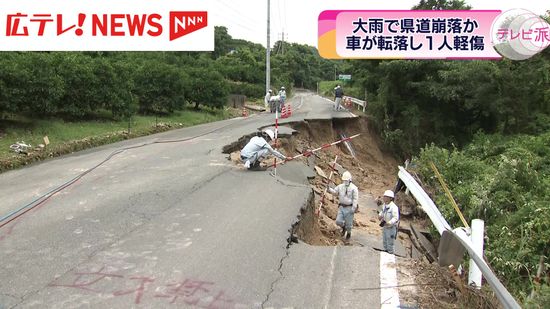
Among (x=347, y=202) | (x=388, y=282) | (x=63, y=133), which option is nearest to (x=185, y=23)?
(x=63, y=133)

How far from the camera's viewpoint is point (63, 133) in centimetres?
1581

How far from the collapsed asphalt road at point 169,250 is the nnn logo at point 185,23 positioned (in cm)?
620

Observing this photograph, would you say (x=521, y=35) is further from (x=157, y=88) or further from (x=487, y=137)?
(x=157, y=88)

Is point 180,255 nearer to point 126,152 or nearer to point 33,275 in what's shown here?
point 33,275

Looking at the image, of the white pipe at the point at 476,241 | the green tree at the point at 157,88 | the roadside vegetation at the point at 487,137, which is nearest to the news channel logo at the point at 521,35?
the roadside vegetation at the point at 487,137

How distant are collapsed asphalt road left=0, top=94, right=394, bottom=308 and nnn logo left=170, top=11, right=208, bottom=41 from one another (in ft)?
20.3

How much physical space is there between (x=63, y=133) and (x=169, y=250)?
1161 centimetres

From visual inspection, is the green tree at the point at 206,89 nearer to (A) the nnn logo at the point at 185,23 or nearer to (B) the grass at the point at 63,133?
(B) the grass at the point at 63,133

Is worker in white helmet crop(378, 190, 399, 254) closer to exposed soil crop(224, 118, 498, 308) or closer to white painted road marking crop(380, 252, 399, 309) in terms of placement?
exposed soil crop(224, 118, 498, 308)

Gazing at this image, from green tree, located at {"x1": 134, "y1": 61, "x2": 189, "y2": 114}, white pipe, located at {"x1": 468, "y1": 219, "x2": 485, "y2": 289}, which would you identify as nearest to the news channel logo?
white pipe, located at {"x1": 468, "y1": 219, "x2": 485, "y2": 289}

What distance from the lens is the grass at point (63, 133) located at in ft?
42.6

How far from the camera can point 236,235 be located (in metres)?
6.63

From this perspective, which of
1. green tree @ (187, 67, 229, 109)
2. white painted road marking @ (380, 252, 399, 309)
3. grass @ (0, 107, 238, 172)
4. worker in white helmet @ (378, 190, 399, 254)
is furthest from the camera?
→ green tree @ (187, 67, 229, 109)

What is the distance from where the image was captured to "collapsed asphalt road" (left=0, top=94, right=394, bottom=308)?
473 cm
